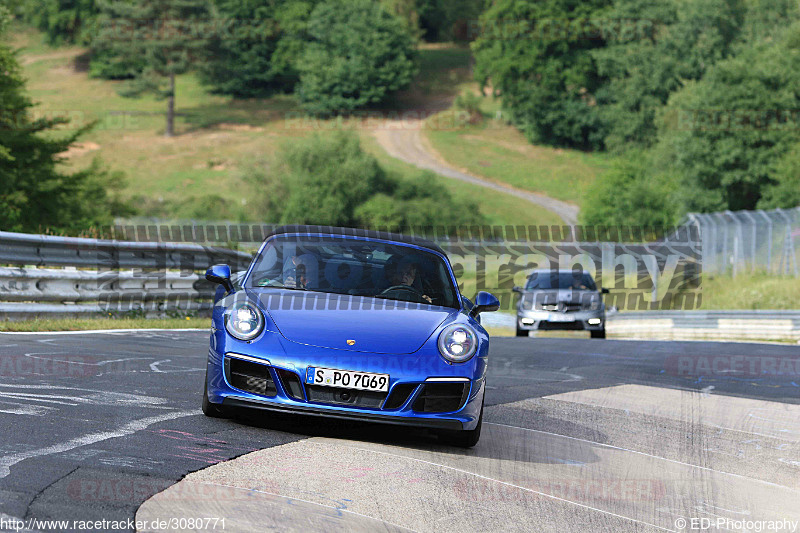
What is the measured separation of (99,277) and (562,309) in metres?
10.8

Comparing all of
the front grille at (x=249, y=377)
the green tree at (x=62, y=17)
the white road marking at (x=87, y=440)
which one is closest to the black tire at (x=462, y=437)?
the front grille at (x=249, y=377)

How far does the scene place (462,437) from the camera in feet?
22.0

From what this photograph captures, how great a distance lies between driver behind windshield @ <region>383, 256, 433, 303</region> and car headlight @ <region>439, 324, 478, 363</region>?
2.50 ft

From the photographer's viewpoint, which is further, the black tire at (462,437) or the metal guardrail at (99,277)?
the metal guardrail at (99,277)

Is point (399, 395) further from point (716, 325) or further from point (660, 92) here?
point (660, 92)

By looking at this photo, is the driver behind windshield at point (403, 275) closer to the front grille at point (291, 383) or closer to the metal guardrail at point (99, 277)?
the front grille at point (291, 383)

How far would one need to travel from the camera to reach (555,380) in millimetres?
11727

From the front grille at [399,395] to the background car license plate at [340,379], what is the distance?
0.36 ft

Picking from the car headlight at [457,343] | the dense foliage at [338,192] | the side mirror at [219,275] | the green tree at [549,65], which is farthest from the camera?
the green tree at [549,65]

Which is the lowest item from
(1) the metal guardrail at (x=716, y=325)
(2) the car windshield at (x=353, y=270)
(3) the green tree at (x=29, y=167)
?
(1) the metal guardrail at (x=716, y=325)

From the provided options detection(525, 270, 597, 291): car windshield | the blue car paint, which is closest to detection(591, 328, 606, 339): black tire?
detection(525, 270, 597, 291): car windshield

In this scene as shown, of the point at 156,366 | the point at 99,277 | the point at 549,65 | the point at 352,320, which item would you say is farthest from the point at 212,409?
the point at 549,65

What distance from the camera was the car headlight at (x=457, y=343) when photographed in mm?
6531

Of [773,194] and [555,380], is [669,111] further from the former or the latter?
[555,380]
